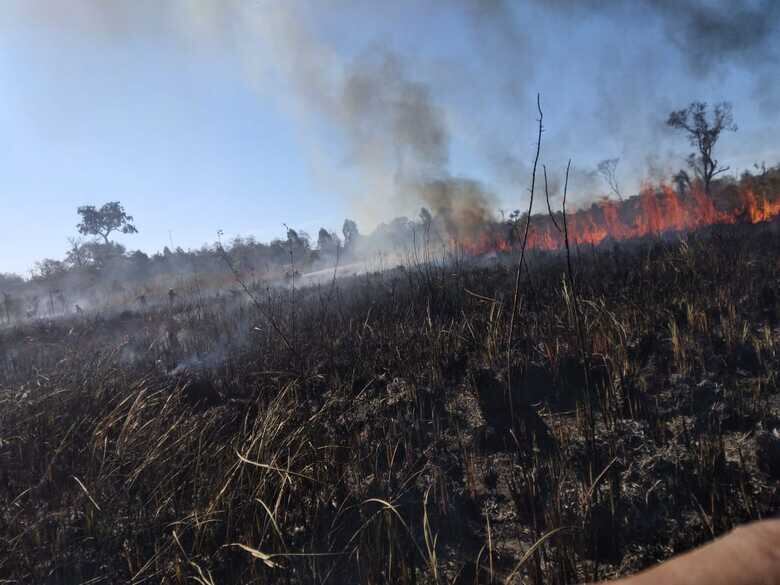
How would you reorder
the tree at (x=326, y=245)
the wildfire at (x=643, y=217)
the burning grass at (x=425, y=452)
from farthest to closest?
the tree at (x=326, y=245)
the wildfire at (x=643, y=217)
the burning grass at (x=425, y=452)

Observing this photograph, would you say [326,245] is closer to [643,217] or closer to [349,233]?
[349,233]

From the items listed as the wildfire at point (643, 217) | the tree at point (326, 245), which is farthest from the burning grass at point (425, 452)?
the tree at point (326, 245)

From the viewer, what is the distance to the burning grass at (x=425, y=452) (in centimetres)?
262

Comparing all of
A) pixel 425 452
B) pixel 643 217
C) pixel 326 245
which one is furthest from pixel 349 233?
pixel 425 452

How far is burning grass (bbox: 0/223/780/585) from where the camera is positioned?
8.60 feet

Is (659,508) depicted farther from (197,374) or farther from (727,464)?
(197,374)

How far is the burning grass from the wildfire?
10.9 metres

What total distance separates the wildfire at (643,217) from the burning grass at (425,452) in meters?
10.9

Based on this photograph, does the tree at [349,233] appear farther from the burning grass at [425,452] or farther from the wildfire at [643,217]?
the burning grass at [425,452]

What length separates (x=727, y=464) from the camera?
2.94 m

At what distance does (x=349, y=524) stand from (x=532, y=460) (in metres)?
1.38

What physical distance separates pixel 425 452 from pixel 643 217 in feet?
66.0

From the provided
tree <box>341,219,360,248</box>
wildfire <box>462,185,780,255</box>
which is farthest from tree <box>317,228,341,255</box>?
wildfire <box>462,185,780,255</box>

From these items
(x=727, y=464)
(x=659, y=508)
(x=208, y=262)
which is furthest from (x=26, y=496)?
(x=208, y=262)
